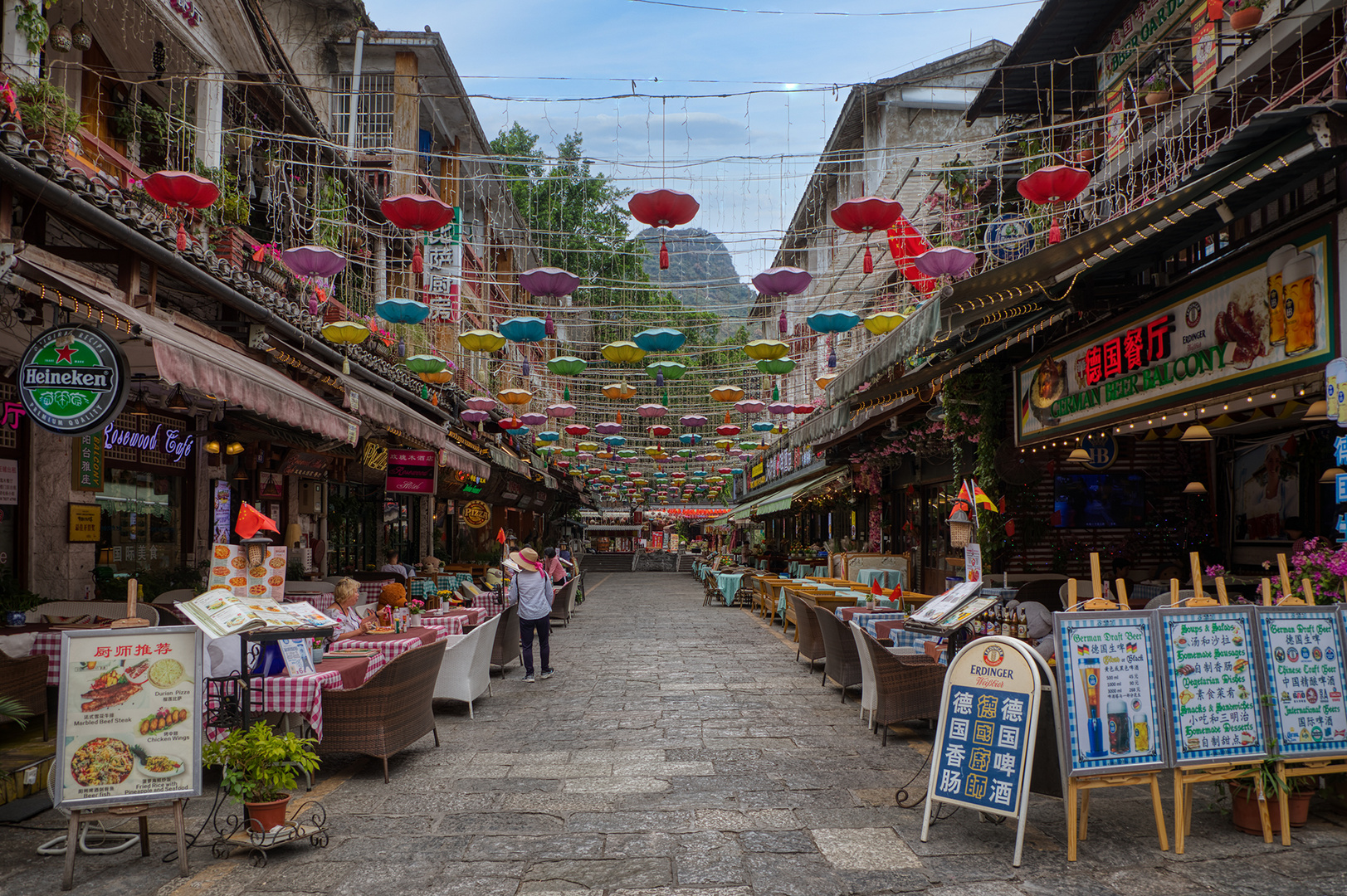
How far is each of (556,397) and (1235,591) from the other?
28.6 meters

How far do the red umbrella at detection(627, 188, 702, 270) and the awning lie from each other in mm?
3611

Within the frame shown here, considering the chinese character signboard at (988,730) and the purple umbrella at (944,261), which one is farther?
the purple umbrella at (944,261)

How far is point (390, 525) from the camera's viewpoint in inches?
826

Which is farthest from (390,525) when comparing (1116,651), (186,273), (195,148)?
(1116,651)

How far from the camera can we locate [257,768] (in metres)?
4.84

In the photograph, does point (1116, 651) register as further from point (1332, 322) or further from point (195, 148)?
point (195, 148)

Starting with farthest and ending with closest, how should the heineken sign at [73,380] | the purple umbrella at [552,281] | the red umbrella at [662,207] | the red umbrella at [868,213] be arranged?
1. the purple umbrella at [552,281]
2. the red umbrella at [868,213]
3. the red umbrella at [662,207]
4. the heineken sign at [73,380]

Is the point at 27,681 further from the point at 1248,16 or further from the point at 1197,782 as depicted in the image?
the point at 1248,16

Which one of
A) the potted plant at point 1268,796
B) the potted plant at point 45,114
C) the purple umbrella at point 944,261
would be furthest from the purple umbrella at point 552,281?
the potted plant at point 1268,796

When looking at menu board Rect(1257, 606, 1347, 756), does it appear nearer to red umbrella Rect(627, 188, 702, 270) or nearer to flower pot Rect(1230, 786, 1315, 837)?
flower pot Rect(1230, 786, 1315, 837)

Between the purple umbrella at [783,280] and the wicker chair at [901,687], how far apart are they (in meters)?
3.96

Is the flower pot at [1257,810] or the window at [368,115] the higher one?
the window at [368,115]

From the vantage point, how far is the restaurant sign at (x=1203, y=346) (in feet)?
19.1

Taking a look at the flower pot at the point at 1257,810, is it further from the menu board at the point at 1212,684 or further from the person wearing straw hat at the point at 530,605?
the person wearing straw hat at the point at 530,605
